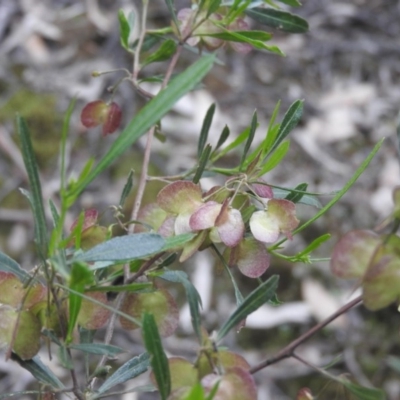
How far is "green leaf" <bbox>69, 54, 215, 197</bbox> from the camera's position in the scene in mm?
342

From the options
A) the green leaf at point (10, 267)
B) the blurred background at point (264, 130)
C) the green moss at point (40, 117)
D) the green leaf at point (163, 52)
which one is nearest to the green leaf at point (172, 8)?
the green leaf at point (163, 52)

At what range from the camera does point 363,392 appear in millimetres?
381

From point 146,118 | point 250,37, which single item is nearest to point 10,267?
point 146,118

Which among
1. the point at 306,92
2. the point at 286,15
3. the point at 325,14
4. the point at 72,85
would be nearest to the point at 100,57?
the point at 72,85

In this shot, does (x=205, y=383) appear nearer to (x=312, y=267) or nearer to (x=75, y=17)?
(x=312, y=267)

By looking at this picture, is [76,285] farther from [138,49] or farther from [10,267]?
[138,49]

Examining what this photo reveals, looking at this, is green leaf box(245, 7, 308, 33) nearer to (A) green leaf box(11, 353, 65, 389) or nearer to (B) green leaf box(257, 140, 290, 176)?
(B) green leaf box(257, 140, 290, 176)

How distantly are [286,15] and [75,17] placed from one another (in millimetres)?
1486

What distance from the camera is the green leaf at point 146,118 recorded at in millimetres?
342

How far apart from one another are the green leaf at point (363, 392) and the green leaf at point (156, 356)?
0.11 metres

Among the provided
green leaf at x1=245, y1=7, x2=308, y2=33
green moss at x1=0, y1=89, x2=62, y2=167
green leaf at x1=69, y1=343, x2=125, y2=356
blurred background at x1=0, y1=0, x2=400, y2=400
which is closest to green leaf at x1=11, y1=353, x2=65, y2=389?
green leaf at x1=69, y1=343, x2=125, y2=356

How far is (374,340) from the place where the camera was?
1446mm

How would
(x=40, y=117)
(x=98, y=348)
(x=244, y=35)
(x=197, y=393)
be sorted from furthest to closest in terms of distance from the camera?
(x=40, y=117) → (x=244, y=35) → (x=98, y=348) → (x=197, y=393)

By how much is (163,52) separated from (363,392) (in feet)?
1.22
